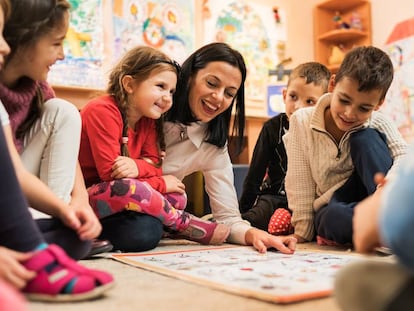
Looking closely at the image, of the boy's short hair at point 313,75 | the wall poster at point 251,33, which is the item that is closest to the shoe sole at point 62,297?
the boy's short hair at point 313,75

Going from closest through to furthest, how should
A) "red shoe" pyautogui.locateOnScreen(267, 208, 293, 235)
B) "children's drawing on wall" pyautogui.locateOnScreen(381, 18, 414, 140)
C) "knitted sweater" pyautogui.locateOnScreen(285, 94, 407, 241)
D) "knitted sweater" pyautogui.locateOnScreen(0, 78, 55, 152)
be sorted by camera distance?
"knitted sweater" pyautogui.locateOnScreen(0, 78, 55, 152) → "knitted sweater" pyautogui.locateOnScreen(285, 94, 407, 241) → "red shoe" pyautogui.locateOnScreen(267, 208, 293, 235) → "children's drawing on wall" pyautogui.locateOnScreen(381, 18, 414, 140)

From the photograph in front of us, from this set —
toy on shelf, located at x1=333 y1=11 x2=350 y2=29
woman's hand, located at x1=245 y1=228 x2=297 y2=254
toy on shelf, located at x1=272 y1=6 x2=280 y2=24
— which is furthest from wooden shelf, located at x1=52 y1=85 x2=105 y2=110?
toy on shelf, located at x1=333 y1=11 x2=350 y2=29

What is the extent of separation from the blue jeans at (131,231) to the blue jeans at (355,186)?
0.43 metres

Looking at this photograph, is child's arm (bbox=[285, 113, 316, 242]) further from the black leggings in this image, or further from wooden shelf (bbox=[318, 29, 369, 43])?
wooden shelf (bbox=[318, 29, 369, 43])

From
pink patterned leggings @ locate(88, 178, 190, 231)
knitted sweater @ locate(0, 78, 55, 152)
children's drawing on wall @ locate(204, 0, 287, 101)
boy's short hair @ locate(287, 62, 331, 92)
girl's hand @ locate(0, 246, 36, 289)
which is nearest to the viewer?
girl's hand @ locate(0, 246, 36, 289)

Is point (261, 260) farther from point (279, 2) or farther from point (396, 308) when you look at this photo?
point (279, 2)

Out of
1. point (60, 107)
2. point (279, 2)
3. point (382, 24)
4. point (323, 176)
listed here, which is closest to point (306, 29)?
point (279, 2)

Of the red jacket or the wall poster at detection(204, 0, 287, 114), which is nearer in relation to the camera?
the red jacket

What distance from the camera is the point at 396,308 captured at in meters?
0.39

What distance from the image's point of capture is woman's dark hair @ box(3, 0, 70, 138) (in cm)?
79

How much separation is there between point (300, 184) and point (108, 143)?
558 millimetres

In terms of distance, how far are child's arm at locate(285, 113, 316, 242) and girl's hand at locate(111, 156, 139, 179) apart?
46 cm

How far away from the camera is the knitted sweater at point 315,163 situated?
131 centimetres

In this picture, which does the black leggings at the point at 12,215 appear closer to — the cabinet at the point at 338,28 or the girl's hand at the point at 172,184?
the girl's hand at the point at 172,184
